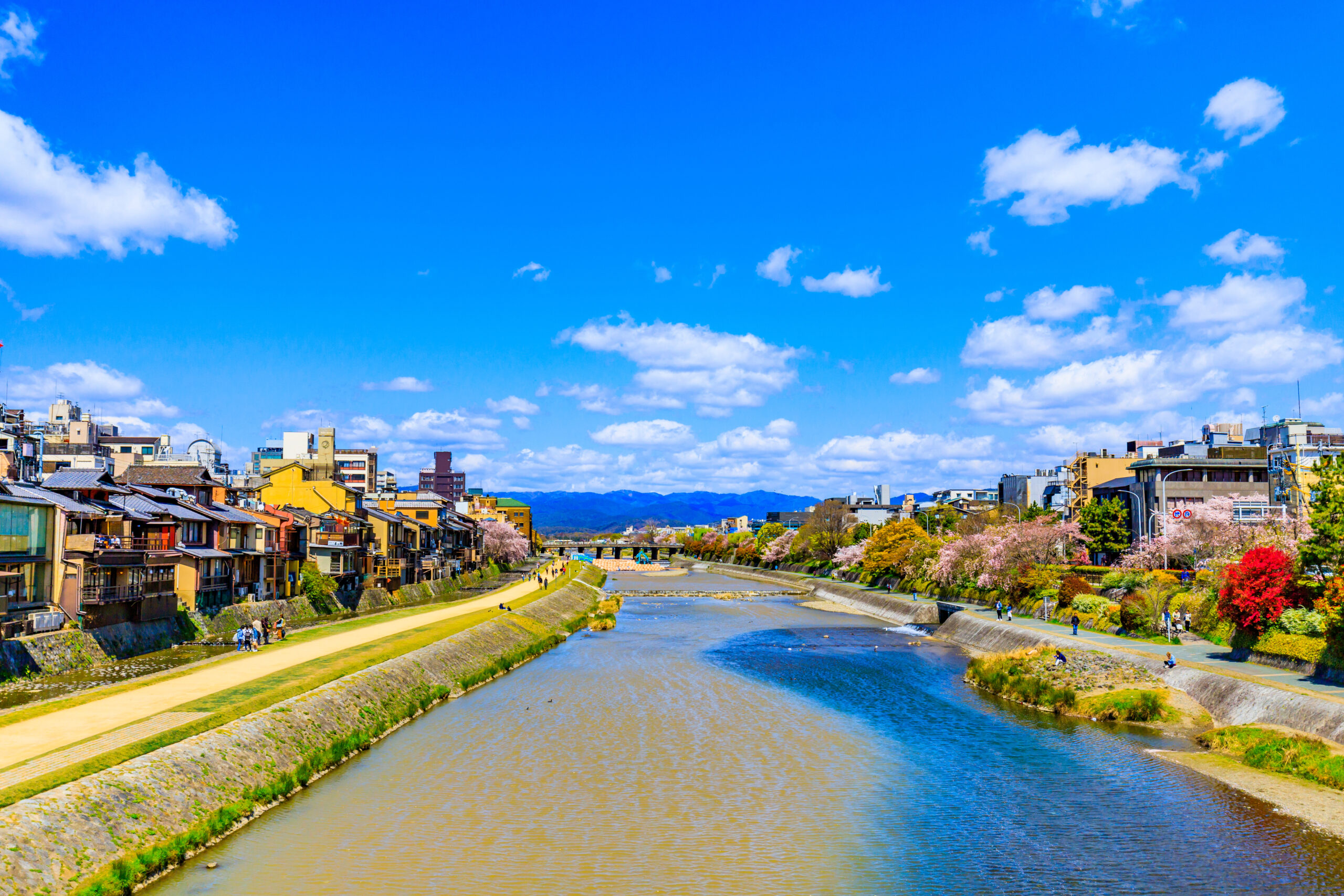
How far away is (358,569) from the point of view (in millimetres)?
83812

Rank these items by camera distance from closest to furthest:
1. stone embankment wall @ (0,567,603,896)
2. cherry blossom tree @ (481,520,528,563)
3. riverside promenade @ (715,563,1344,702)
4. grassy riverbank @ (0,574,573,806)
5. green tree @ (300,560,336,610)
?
stone embankment wall @ (0,567,603,896)
grassy riverbank @ (0,574,573,806)
riverside promenade @ (715,563,1344,702)
green tree @ (300,560,336,610)
cherry blossom tree @ (481,520,528,563)

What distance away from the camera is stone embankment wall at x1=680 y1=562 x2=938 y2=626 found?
85250 mm

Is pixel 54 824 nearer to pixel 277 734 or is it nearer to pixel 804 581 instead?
pixel 277 734

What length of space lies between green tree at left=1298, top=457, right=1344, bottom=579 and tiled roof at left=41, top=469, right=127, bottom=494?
6061cm

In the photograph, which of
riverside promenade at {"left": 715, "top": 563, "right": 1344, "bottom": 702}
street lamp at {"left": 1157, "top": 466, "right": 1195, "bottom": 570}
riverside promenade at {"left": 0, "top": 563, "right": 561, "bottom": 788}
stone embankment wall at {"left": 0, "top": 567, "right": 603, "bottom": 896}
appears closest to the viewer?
stone embankment wall at {"left": 0, "top": 567, "right": 603, "bottom": 896}

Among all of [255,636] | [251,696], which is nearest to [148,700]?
[251,696]

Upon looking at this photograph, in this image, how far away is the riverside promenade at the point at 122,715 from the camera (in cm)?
2370

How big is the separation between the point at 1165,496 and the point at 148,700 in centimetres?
8623

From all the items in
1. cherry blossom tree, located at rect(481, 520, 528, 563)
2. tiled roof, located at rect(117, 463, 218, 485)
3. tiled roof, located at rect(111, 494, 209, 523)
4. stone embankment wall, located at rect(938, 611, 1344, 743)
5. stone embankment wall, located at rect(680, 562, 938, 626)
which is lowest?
stone embankment wall, located at rect(680, 562, 938, 626)

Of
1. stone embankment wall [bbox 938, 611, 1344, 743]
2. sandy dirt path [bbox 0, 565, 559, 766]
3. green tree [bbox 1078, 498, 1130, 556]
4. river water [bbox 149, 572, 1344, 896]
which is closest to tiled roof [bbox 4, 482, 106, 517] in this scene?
sandy dirt path [bbox 0, 565, 559, 766]

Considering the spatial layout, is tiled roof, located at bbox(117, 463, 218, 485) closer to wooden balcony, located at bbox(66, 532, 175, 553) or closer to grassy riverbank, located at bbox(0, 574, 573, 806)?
wooden balcony, located at bbox(66, 532, 175, 553)

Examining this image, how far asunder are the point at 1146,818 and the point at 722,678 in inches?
1068

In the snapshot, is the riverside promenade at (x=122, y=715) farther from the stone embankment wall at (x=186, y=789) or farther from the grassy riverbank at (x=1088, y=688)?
the grassy riverbank at (x=1088, y=688)

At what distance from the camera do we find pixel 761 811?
25.9 meters
